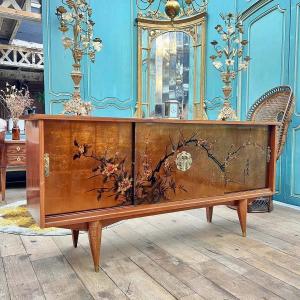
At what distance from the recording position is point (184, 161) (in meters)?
1.89

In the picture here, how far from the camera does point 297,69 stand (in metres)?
2.96

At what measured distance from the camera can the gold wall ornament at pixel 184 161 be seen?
6.12ft

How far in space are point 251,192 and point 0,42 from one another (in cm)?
469

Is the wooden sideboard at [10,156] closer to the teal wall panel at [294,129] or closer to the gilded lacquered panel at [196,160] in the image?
the gilded lacquered panel at [196,160]

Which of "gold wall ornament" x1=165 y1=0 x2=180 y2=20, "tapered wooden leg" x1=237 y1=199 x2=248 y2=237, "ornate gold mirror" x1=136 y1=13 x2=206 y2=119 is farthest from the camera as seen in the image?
"ornate gold mirror" x1=136 y1=13 x2=206 y2=119

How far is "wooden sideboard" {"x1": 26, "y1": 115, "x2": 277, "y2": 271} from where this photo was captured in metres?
1.49

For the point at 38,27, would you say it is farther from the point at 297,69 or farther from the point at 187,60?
the point at 297,69

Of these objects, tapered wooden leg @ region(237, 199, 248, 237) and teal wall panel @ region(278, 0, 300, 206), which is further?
teal wall panel @ region(278, 0, 300, 206)

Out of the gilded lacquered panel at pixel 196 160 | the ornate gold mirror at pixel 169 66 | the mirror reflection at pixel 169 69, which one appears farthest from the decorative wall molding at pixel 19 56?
the gilded lacquered panel at pixel 196 160

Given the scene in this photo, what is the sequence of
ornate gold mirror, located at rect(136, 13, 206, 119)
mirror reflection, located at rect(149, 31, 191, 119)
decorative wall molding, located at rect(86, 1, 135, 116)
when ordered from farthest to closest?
mirror reflection, located at rect(149, 31, 191, 119)
ornate gold mirror, located at rect(136, 13, 206, 119)
decorative wall molding, located at rect(86, 1, 135, 116)

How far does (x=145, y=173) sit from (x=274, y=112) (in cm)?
190

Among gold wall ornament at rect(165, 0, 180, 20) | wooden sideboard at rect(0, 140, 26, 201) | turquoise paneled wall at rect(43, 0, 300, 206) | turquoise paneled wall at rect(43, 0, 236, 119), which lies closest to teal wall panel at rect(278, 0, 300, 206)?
turquoise paneled wall at rect(43, 0, 300, 206)

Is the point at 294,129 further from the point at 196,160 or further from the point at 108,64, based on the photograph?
the point at 108,64

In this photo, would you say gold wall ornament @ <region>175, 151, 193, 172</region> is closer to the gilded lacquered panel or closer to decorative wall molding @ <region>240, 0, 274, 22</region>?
the gilded lacquered panel
